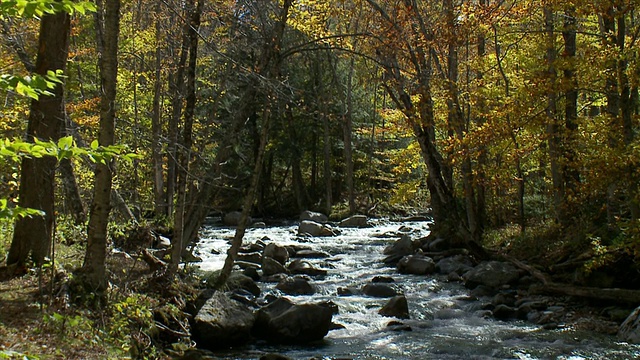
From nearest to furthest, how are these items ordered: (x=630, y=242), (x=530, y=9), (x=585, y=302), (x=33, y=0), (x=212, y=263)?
(x=33, y=0) → (x=630, y=242) → (x=585, y=302) → (x=530, y=9) → (x=212, y=263)

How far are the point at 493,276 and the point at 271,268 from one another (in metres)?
5.06

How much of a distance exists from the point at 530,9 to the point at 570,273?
5.23 metres

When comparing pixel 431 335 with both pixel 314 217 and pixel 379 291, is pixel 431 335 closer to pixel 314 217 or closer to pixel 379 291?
pixel 379 291

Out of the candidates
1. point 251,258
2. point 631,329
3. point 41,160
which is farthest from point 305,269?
point 41,160

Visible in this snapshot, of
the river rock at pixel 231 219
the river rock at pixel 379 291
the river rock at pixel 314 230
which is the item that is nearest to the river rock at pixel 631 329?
the river rock at pixel 379 291

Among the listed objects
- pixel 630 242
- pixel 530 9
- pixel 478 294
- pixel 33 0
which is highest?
pixel 530 9

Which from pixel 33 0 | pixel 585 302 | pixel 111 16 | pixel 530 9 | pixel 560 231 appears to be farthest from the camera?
pixel 560 231

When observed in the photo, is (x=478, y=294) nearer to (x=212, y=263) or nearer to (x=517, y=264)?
(x=517, y=264)

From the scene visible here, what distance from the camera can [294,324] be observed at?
349 inches

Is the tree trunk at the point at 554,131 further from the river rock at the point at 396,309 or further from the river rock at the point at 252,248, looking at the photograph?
the river rock at the point at 252,248

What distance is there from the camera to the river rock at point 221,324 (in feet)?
27.2

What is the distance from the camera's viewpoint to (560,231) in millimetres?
14250

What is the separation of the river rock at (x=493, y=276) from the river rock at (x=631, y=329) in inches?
155

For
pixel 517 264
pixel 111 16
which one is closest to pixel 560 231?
pixel 517 264
